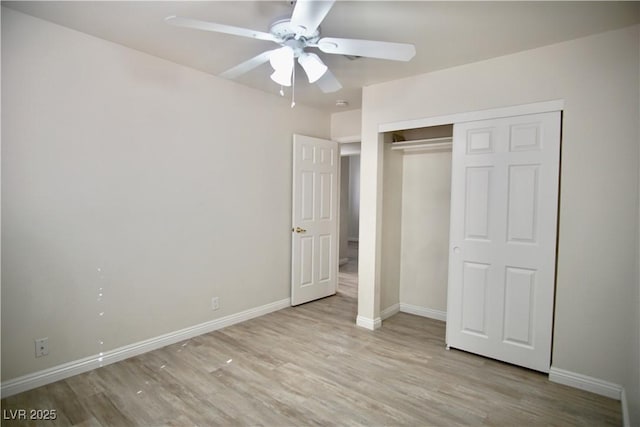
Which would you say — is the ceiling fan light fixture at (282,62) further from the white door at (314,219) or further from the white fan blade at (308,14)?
the white door at (314,219)

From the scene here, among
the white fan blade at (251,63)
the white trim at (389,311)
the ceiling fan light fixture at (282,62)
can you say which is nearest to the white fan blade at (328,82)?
the ceiling fan light fixture at (282,62)

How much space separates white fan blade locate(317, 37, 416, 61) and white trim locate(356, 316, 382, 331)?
8.51 feet

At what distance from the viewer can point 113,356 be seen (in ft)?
9.17

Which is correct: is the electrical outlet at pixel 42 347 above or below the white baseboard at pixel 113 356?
above

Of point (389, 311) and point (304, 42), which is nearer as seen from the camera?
point (304, 42)

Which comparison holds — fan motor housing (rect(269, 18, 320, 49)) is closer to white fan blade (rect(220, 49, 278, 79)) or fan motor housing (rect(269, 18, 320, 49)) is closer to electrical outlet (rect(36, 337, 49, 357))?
white fan blade (rect(220, 49, 278, 79))

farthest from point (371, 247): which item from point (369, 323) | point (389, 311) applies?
point (389, 311)

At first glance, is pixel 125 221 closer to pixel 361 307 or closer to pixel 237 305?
pixel 237 305

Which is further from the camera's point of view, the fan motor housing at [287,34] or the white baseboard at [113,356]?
the white baseboard at [113,356]

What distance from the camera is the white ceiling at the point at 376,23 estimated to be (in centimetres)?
212

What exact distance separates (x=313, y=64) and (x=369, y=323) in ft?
8.50

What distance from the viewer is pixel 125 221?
2854 mm

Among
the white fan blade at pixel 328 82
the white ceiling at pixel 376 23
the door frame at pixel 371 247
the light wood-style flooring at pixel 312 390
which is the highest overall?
the white ceiling at pixel 376 23

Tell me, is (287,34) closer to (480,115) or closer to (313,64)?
(313,64)
